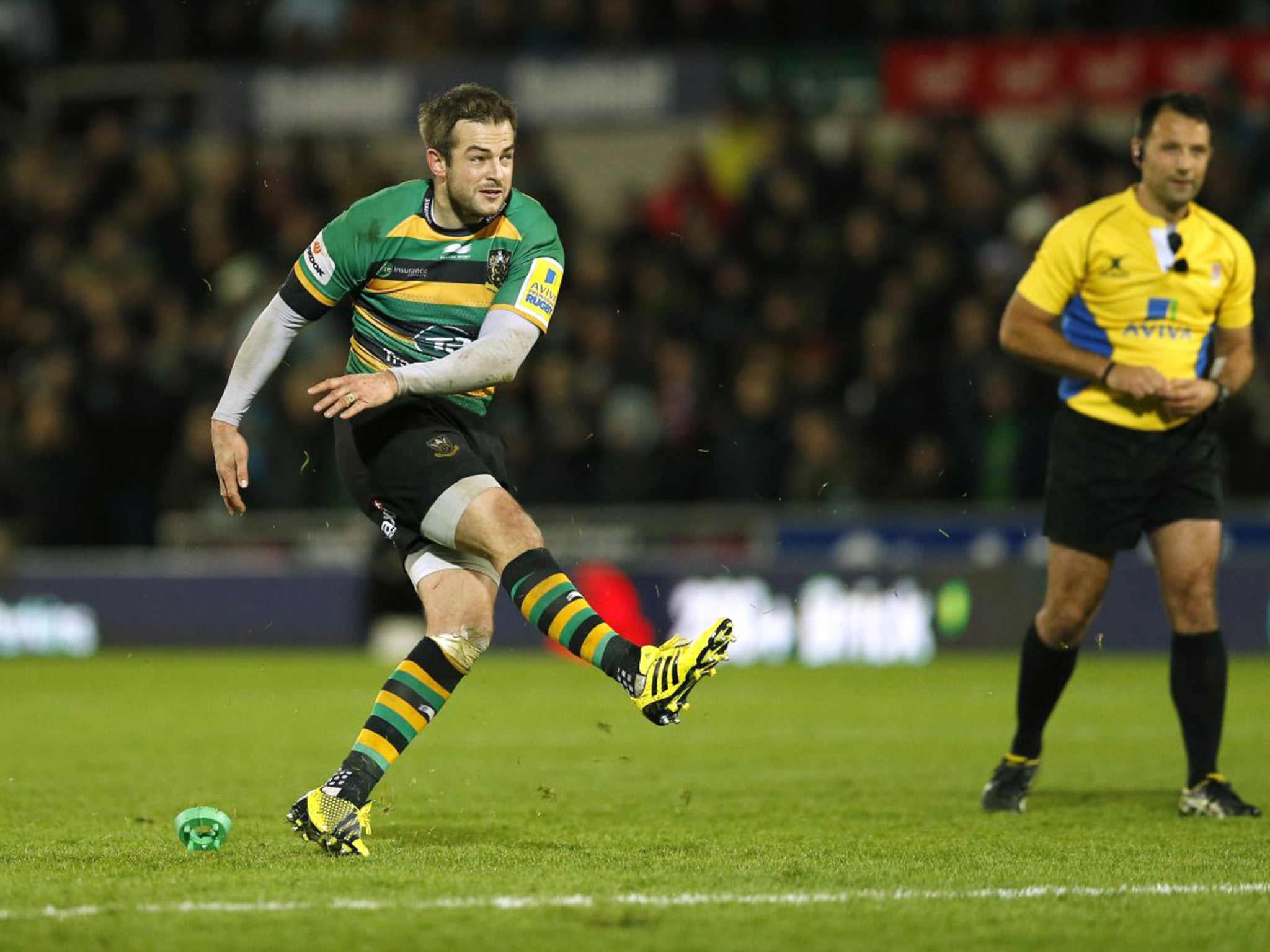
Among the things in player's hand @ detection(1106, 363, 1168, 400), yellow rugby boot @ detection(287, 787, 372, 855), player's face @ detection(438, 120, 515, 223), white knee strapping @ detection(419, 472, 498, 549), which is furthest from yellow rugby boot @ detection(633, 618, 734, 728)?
player's hand @ detection(1106, 363, 1168, 400)

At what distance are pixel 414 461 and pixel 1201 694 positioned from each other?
2.67m

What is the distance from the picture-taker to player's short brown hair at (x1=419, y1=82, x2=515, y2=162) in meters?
6.00

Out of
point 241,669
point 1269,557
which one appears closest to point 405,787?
point 241,669

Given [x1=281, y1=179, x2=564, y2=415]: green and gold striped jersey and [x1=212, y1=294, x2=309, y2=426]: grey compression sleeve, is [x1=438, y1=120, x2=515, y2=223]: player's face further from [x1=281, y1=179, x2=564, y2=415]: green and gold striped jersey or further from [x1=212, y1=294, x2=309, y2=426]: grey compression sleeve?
[x1=212, y1=294, x2=309, y2=426]: grey compression sleeve

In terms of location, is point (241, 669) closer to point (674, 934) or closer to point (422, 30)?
point (422, 30)

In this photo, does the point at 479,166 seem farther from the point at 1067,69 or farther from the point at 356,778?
the point at 1067,69

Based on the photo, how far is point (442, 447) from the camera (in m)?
6.05

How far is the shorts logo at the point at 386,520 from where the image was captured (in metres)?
6.17

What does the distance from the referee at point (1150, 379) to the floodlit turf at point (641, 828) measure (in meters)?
0.55

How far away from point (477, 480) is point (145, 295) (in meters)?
12.2

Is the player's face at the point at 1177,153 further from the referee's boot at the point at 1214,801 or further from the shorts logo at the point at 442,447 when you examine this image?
the shorts logo at the point at 442,447

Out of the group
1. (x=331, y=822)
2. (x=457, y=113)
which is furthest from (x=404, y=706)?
(x=457, y=113)

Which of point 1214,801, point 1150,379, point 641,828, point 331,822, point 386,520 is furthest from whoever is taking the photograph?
point 1150,379

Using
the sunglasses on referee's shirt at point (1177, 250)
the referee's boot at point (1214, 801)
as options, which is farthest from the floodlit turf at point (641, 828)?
the sunglasses on referee's shirt at point (1177, 250)
